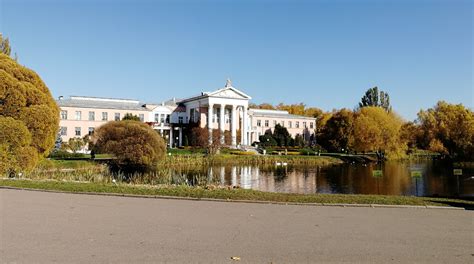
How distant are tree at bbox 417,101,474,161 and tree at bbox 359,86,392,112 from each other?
24.9m

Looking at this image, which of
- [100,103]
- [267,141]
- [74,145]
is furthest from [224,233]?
[100,103]

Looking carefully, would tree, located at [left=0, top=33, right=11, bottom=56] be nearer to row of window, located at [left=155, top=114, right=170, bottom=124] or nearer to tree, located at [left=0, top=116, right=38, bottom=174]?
tree, located at [left=0, top=116, right=38, bottom=174]

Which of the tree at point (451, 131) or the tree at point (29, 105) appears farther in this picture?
the tree at point (451, 131)

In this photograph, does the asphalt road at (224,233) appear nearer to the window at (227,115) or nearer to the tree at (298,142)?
the window at (227,115)

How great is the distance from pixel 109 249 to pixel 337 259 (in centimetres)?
363

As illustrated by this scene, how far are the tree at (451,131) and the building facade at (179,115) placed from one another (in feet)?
96.8

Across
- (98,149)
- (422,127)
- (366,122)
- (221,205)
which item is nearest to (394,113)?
(422,127)

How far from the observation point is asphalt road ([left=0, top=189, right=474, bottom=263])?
632 centimetres

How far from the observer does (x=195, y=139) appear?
62719mm

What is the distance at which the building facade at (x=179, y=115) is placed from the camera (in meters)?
62.7

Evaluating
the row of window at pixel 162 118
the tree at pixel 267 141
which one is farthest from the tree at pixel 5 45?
the tree at pixel 267 141

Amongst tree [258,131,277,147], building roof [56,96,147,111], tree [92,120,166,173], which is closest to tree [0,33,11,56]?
tree [92,120,166,173]

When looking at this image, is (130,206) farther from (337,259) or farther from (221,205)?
(337,259)

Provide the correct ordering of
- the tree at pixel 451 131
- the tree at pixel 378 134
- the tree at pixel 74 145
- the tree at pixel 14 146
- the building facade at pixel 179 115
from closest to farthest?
the tree at pixel 14 146 → the tree at pixel 451 131 → the tree at pixel 74 145 → the tree at pixel 378 134 → the building facade at pixel 179 115
